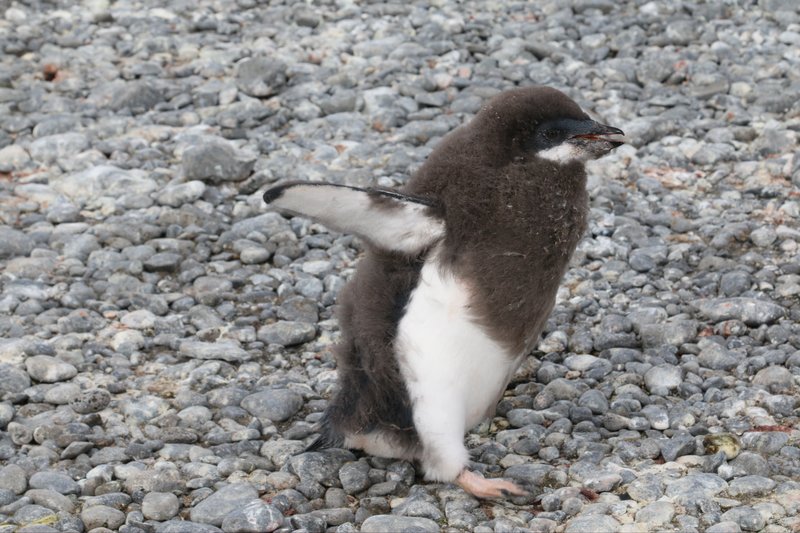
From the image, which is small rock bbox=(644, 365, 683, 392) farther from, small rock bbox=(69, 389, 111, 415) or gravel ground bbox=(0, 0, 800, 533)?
small rock bbox=(69, 389, 111, 415)

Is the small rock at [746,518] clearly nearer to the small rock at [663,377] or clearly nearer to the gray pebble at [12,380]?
the small rock at [663,377]

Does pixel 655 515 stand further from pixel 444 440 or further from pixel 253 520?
pixel 253 520

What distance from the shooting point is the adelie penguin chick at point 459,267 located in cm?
337

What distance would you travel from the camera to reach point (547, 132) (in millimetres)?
3537

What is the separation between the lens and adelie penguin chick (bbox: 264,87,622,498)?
337 cm

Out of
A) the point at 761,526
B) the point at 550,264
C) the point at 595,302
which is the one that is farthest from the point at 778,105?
the point at 761,526

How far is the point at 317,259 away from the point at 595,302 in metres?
1.23

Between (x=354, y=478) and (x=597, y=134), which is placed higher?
(x=597, y=134)

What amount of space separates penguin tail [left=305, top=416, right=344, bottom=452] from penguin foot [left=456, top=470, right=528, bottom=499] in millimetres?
465

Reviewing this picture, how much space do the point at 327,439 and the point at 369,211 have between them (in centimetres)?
79

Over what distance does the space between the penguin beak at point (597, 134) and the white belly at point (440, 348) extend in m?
0.59

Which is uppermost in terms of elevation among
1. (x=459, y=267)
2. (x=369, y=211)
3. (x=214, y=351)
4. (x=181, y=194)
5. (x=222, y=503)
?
(x=369, y=211)

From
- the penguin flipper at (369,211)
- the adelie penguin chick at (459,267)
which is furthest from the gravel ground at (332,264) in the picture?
→ the penguin flipper at (369,211)

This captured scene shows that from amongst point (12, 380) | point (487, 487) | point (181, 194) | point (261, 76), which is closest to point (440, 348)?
point (487, 487)
